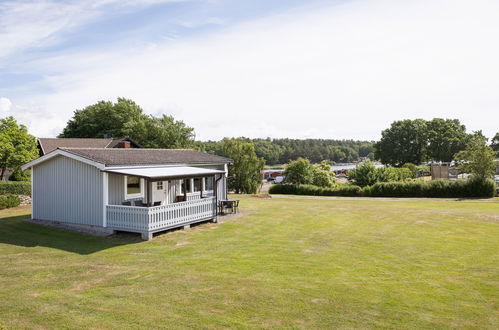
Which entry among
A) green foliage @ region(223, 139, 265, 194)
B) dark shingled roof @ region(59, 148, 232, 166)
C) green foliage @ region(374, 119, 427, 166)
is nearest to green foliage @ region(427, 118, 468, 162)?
green foliage @ region(374, 119, 427, 166)

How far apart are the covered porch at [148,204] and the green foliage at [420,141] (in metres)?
71.6

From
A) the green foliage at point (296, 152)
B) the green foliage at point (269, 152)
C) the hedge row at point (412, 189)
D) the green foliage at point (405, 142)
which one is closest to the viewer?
the hedge row at point (412, 189)

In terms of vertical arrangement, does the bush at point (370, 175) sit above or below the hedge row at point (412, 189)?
above

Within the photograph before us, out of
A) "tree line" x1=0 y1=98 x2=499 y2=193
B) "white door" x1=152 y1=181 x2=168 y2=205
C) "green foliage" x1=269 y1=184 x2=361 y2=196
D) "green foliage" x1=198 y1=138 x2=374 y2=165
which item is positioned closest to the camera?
"white door" x1=152 y1=181 x2=168 y2=205

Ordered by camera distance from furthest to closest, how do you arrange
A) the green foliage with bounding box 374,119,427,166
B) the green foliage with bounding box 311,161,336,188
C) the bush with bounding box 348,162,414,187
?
the green foliage with bounding box 374,119,427,166 → the green foliage with bounding box 311,161,336,188 → the bush with bounding box 348,162,414,187

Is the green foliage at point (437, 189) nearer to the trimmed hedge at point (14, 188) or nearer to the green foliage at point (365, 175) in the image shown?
the green foliage at point (365, 175)

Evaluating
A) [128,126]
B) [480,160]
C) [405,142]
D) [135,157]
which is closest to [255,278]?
[135,157]

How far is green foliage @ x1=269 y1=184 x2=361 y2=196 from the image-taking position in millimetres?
38194

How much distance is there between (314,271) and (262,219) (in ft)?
28.1

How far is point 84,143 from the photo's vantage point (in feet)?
128

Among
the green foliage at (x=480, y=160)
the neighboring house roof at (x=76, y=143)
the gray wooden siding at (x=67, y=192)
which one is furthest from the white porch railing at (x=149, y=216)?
the green foliage at (x=480, y=160)

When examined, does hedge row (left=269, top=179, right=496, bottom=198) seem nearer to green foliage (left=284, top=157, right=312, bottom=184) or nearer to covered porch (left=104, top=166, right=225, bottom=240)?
green foliage (left=284, top=157, right=312, bottom=184)

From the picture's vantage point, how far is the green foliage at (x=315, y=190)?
3819 centimetres

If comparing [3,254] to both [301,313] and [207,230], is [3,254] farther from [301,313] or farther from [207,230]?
[301,313]
